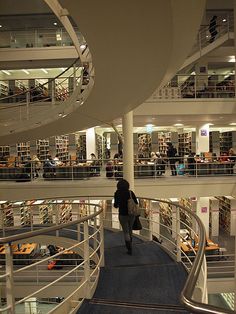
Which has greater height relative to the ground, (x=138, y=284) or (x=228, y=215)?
(x=138, y=284)

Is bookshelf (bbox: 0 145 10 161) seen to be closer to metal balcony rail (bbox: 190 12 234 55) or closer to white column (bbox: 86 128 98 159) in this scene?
white column (bbox: 86 128 98 159)

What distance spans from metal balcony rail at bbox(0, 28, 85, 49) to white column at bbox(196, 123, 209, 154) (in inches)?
238

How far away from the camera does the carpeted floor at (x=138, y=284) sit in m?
2.81

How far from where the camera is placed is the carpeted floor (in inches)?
110

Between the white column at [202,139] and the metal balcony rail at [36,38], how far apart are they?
6.04 meters

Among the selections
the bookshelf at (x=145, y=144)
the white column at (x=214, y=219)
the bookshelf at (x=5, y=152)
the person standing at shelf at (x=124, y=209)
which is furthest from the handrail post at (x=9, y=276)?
Result: the bookshelf at (x=145, y=144)

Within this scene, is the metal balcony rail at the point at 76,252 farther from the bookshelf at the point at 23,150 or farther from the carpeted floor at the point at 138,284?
the bookshelf at the point at 23,150

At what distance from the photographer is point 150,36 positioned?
2.04m

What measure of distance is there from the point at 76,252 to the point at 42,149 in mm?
9920

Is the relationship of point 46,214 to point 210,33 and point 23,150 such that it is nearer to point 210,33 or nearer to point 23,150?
point 23,150

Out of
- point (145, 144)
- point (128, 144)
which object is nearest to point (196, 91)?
point (128, 144)

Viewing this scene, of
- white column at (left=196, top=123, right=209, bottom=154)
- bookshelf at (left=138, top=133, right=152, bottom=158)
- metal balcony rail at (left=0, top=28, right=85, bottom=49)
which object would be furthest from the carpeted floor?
bookshelf at (left=138, top=133, right=152, bottom=158)

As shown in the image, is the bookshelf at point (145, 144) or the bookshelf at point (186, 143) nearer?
the bookshelf at point (186, 143)

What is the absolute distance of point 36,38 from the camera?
12109mm
